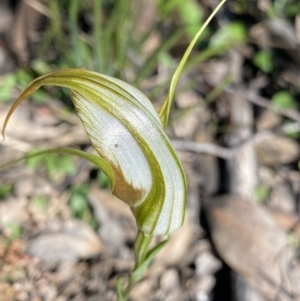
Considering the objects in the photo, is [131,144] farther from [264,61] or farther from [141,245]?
[264,61]

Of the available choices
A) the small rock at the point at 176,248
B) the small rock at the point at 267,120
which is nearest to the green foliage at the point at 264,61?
the small rock at the point at 267,120

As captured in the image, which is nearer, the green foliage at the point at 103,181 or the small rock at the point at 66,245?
the small rock at the point at 66,245

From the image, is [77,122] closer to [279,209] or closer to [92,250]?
[92,250]

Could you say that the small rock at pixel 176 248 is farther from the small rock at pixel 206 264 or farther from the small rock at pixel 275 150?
the small rock at pixel 275 150

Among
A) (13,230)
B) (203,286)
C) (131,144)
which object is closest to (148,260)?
(131,144)

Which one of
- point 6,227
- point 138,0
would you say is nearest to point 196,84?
point 138,0

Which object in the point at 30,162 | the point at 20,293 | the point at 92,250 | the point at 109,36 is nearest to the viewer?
the point at 20,293

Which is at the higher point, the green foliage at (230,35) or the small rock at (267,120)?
the green foliage at (230,35)

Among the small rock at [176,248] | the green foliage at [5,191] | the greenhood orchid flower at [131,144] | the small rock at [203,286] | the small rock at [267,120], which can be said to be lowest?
the small rock at [203,286]
